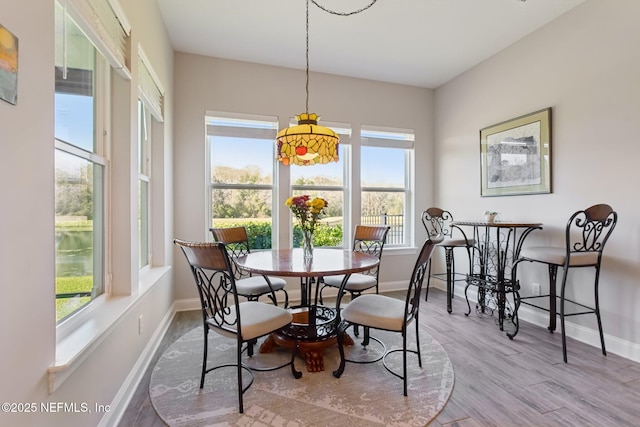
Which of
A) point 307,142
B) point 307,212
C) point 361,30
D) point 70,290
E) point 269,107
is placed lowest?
point 70,290

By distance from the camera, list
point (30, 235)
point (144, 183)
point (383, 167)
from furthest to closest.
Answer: point (383, 167), point (144, 183), point (30, 235)

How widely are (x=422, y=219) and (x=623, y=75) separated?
2.51m

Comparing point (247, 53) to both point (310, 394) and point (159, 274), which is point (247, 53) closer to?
point (159, 274)

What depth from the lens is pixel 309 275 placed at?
1.96 meters

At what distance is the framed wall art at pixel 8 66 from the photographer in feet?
3.01

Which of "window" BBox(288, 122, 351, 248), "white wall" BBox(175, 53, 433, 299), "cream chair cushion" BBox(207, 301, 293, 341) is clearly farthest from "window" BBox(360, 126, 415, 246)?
"cream chair cushion" BBox(207, 301, 293, 341)

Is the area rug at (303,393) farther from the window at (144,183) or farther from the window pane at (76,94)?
the window pane at (76,94)

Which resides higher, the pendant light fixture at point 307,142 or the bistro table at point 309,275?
the pendant light fixture at point 307,142

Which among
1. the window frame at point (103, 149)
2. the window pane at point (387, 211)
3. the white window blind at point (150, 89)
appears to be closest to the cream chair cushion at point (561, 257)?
the window pane at point (387, 211)

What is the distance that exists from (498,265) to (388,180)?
1.87m

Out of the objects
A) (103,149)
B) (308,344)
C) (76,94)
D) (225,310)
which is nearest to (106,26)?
(76,94)

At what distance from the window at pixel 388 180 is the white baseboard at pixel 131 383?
280 centimetres

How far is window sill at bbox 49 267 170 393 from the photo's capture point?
47.3 inches

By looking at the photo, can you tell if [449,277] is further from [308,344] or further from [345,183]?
[308,344]
